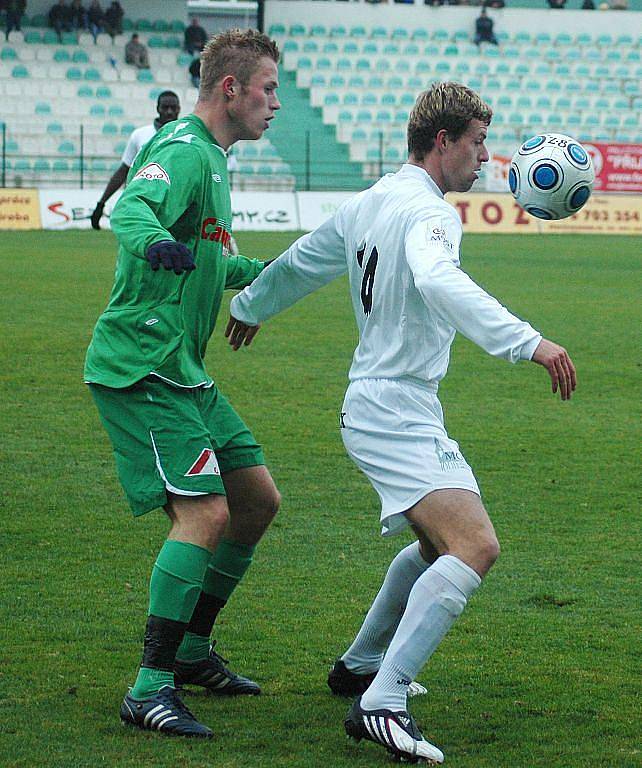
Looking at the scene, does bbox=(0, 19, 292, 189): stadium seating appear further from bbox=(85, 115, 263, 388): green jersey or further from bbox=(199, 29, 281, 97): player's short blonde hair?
bbox=(85, 115, 263, 388): green jersey

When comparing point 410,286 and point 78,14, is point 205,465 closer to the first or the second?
point 410,286

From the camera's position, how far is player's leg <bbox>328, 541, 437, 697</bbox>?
4199mm

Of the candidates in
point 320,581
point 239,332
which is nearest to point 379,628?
point 239,332

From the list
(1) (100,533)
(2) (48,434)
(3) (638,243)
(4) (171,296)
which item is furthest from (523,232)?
(4) (171,296)

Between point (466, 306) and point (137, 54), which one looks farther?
point (137, 54)

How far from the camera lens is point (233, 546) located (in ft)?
14.4

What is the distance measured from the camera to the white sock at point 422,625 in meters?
3.70

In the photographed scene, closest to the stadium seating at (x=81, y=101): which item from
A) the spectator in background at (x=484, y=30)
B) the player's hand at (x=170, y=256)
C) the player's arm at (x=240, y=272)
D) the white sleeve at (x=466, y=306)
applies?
the spectator in background at (x=484, y=30)

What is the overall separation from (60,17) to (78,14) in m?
0.59

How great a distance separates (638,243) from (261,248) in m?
10.3

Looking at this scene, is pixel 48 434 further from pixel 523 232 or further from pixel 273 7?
pixel 273 7

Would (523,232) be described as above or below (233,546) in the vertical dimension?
below

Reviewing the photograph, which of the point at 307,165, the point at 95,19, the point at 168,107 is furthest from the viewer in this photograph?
the point at 95,19

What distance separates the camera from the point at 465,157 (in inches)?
155
